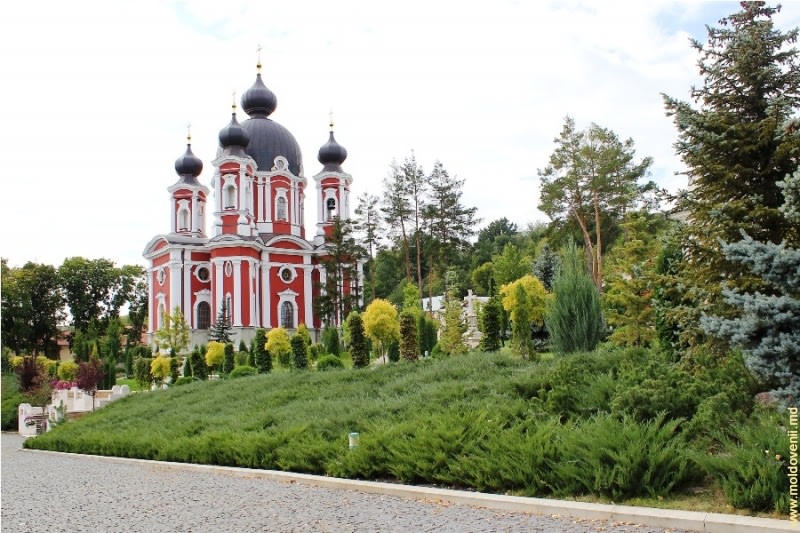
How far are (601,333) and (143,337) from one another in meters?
53.9

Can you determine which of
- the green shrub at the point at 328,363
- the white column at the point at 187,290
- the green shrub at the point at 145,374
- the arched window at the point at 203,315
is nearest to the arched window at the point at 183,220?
the white column at the point at 187,290

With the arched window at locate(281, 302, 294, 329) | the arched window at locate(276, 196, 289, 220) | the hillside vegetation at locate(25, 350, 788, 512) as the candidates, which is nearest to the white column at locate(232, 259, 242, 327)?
the arched window at locate(281, 302, 294, 329)

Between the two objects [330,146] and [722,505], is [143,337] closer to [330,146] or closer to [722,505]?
[330,146]

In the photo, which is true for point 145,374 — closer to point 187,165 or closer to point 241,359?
point 241,359

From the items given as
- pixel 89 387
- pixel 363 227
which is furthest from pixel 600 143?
pixel 89 387

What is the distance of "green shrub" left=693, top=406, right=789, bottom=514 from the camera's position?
591 centimetres

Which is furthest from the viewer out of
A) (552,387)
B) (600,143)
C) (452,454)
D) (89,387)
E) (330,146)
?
(330,146)

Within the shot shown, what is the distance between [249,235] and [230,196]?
2851 mm

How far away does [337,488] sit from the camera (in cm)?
862

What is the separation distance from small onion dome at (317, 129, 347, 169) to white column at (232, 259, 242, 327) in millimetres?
9794

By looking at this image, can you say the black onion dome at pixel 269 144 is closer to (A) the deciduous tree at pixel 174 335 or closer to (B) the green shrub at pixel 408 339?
(A) the deciduous tree at pixel 174 335

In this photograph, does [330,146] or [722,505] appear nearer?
[722,505]

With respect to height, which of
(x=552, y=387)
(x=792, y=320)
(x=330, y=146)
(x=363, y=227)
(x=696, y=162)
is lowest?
(x=552, y=387)

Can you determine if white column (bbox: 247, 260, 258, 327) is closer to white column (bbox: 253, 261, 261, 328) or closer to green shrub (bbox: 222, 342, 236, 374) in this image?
white column (bbox: 253, 261, 261, 328)
